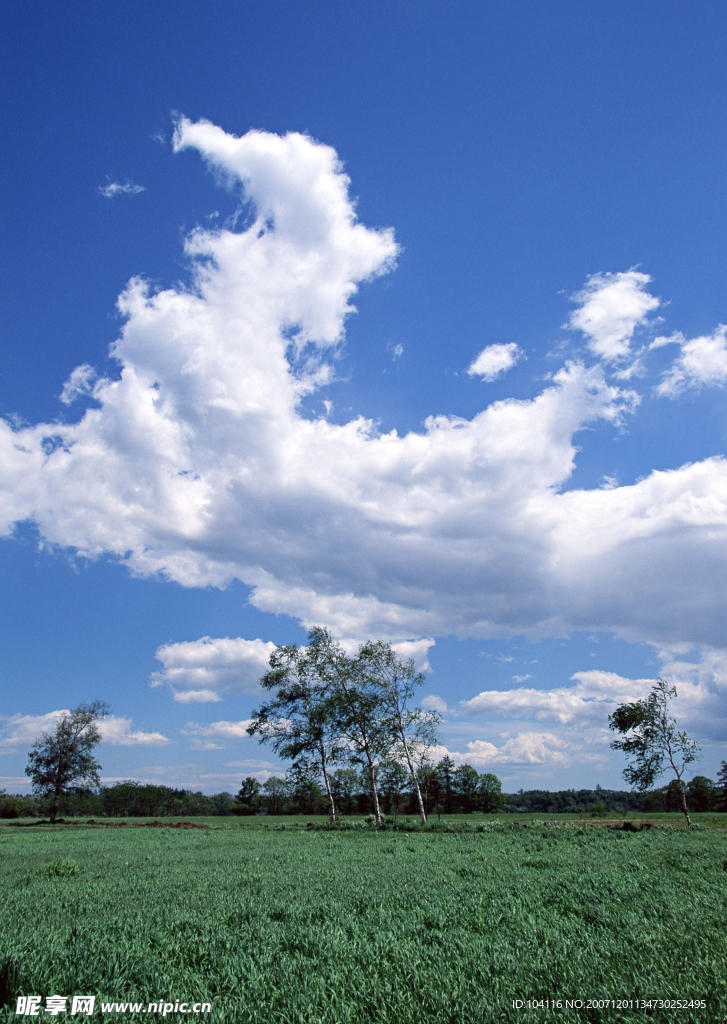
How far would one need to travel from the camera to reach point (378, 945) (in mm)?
5023

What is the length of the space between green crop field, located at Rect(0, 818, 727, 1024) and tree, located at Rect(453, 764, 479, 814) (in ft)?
414

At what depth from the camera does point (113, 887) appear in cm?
906

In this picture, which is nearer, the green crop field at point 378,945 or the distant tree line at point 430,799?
the green crop field at point 378,945

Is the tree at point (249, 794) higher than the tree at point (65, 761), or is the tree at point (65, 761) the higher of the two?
the tree at point (65, 761)

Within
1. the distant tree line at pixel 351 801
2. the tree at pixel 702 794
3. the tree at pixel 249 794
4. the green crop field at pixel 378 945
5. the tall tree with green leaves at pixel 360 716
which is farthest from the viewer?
the tree at pixel 249 794

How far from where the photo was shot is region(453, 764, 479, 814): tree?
120688 mm

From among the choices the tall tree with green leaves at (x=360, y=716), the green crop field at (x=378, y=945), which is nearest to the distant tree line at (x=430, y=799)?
the tall tree with green leaves at (x=360, y=716)

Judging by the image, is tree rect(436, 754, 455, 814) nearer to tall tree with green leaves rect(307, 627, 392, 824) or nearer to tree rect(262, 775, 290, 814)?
tree rect(262, 775, 290, 814)

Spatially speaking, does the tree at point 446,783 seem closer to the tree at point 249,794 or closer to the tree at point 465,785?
the tree at point 465,785

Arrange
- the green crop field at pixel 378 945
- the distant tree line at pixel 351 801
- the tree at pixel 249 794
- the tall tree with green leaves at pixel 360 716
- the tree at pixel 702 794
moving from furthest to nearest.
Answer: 1. the tree at pixel 249 794
2. the distant tree line at pixel 351 801
3. the tree at pixel 702 794
4. the tall tree with green leaves at pixel 360 716
5. the green crop field at pixel 378 945

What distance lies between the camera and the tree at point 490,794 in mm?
119375

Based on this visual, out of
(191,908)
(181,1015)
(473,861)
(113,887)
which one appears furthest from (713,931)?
(113,887)

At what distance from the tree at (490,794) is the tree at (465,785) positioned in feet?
5.62

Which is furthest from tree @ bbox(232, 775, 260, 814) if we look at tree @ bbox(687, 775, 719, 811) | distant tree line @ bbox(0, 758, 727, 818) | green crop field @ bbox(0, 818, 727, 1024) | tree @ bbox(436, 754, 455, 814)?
green crop field @ bbox(0, 818, 727, 1024)
